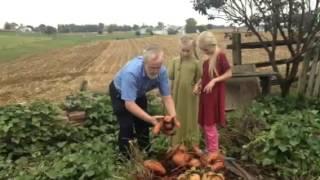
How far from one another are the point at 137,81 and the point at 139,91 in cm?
28

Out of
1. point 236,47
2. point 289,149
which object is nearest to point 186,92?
point 289,149

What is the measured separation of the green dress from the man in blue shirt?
564 mm

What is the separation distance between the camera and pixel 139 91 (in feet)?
17.9

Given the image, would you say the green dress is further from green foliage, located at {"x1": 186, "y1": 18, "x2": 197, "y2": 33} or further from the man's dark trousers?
green foliage, located at {"x1": 186, "y1": 18, "x2": 197, "y2": 33}

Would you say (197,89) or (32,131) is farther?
(32,131)

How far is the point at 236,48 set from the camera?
10.3 meters

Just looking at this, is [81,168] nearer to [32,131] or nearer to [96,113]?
[32,131]

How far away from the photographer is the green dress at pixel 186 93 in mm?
6219

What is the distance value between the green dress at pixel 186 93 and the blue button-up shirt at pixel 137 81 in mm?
888

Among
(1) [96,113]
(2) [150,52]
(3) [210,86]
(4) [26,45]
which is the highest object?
(2) [150,52]

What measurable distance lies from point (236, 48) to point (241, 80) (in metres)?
1.28

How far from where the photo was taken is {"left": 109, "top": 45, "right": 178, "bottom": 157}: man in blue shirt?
491cm

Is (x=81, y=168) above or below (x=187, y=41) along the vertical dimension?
below

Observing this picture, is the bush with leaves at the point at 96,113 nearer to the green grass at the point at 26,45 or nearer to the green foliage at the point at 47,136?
Answer: the green foliage at the point at 47,136
